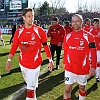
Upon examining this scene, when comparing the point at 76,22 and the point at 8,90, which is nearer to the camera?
the point at 76,22

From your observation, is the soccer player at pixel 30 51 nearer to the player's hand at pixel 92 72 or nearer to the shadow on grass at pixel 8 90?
the player's hand at pixel 92 72

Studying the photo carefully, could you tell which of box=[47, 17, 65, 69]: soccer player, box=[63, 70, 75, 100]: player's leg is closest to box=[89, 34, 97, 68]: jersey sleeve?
box=[63, 70, 75, 100]: player's leg

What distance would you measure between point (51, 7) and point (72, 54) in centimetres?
6644

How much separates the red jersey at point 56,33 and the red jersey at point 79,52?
4833 mm

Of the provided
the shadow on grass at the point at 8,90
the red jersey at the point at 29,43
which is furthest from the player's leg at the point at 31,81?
the shadow on grass at the point at 8,90

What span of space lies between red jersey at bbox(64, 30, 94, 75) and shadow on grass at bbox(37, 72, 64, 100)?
187 centimetres

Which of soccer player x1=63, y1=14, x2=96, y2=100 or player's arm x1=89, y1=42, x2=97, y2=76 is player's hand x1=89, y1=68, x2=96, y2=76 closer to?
player's arm x1=89, y1=42, x2=97, y2=76

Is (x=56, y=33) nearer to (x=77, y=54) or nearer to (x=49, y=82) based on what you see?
(x=49, y=82)

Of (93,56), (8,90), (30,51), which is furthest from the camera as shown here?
(8,90)

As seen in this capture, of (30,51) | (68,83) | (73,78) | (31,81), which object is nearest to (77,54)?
(73,78)

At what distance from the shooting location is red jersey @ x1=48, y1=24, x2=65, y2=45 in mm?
9648

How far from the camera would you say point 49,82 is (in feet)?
24.8

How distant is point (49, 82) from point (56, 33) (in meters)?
2.71

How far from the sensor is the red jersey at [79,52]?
15.6 ft
